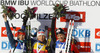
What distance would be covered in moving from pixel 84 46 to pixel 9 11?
5.92 feet

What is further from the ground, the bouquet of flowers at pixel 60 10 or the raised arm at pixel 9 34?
the bouquet of flowers at pixel 60 10

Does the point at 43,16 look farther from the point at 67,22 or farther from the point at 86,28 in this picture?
the point at 86,28

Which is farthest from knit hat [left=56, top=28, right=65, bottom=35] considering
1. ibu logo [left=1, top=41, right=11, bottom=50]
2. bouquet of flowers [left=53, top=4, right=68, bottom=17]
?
ibu logo [left=1, top=41, right=11, bottom=50]

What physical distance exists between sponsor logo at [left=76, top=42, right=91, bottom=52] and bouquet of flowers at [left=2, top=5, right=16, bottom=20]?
1557 mm

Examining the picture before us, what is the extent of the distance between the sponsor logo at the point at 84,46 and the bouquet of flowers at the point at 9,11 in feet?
5.11

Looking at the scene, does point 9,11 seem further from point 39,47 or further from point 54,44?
point 54,44

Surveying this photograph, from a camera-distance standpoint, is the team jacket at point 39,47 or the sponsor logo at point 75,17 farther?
the sponsor logo at point 75,17

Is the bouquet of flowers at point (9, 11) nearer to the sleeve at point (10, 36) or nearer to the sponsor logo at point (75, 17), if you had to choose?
the sleeve at point (10, 36)

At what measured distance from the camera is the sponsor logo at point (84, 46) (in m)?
5.05

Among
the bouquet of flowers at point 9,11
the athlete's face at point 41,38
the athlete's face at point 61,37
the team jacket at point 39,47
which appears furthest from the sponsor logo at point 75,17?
the bouquet of flowers at point 9,11

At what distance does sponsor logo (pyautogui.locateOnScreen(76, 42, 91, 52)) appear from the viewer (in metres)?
5.05

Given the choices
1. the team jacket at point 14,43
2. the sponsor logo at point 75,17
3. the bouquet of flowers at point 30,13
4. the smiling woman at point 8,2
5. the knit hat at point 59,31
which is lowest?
the team jacket at point 14,43

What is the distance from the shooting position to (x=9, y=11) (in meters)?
4.84

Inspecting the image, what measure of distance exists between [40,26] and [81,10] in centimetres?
97
